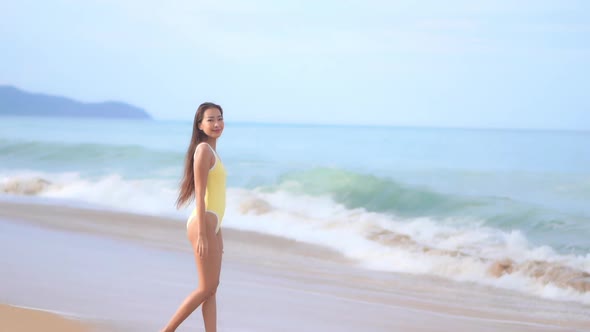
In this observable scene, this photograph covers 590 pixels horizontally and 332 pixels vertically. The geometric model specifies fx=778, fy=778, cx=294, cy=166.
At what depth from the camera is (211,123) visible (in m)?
3.60

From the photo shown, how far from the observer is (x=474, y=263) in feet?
23.9

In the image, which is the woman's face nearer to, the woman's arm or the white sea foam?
the woman's arm

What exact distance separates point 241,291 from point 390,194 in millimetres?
8583

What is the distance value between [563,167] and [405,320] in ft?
44.0

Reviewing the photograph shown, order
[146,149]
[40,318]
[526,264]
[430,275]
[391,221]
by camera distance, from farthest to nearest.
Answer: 1. [146,149]
2. [391,221]
3. [526,264]
4. [430,275]
5. [40,318]

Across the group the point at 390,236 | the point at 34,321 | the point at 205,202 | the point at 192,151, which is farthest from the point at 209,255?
the point at 390,236

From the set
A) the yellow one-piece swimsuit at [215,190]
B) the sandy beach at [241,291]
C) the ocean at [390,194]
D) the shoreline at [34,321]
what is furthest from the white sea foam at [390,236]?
the yellow one-piece swimsuit at [215,190]

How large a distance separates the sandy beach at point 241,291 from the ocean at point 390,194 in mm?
666

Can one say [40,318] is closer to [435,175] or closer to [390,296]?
[390,296]

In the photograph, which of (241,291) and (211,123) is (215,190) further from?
(241,291)

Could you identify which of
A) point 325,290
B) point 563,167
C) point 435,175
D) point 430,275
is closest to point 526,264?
point 430,275

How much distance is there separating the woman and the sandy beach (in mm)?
677

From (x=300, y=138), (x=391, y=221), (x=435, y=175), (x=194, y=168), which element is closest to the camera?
(x=194, y=168)

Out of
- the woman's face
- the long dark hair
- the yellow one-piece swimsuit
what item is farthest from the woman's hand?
the woman's face
